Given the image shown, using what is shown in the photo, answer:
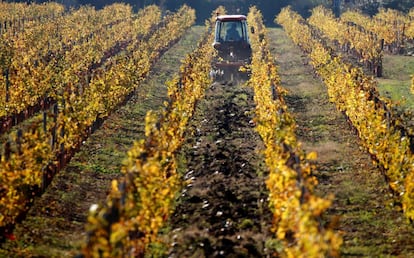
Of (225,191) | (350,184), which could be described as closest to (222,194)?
(225,191)

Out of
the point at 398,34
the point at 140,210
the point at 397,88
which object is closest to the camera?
the point at 140,210

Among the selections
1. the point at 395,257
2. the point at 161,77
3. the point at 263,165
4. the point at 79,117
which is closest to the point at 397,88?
the point at 161,77

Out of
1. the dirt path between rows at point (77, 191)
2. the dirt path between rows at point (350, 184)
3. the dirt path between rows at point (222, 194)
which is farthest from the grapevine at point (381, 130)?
the dirt path between rows at point (77, 191)

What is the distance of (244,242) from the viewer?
9617 millimetres

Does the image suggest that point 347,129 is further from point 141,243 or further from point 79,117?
point 141,243

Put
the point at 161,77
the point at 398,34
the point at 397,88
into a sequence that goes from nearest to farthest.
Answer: the point at 397,88 < the point at 161,77 < the point at 398,34

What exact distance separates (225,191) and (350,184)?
7.89 feet

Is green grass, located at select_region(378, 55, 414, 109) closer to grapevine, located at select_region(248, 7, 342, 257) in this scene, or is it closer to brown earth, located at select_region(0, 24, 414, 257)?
brown earth, located at select_region(0, 24, 414, 257)

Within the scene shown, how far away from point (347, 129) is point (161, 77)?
33.7 feet

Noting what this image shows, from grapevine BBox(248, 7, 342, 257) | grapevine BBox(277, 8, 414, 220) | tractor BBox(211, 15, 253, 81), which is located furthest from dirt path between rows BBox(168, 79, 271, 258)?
tractor BBox(211, 15, 253, 81)

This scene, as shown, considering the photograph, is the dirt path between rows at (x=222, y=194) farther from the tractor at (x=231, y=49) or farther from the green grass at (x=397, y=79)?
the tractor at (x=231, y=49)

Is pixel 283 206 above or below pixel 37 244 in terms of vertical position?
above

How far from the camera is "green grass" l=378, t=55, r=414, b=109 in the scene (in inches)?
816

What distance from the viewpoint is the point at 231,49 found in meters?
25.3
